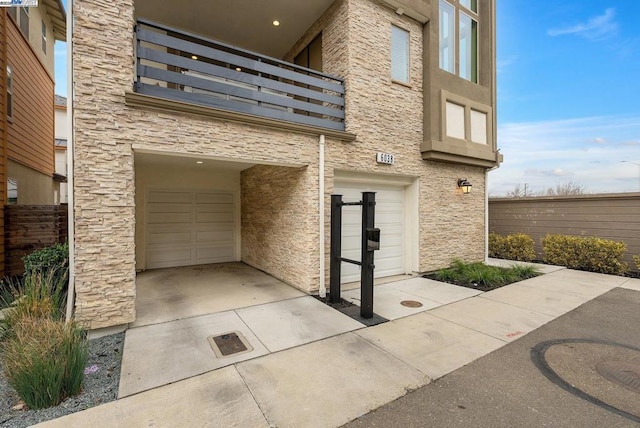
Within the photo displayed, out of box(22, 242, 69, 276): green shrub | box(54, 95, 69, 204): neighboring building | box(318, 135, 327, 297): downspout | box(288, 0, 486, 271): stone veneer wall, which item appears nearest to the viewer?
box(22, 242, 69, 276): green shrub

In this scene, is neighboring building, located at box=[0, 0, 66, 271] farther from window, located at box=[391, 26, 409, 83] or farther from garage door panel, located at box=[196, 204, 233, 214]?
window, located at box=[391, 26, 409, 83]

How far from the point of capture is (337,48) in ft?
21.2

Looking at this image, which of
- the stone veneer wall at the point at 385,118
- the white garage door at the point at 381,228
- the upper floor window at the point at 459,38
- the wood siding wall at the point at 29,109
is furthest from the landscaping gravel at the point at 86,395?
the upper floor window at the point at 459,38

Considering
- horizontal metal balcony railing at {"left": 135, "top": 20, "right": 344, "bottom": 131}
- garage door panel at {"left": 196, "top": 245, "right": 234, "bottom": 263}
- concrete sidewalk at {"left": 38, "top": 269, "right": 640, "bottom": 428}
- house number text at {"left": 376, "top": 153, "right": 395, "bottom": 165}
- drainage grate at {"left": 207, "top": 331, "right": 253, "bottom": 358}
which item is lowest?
concrete sidewalk at {"left": 38, "top": 269, "right": 640, "bottom": 428}

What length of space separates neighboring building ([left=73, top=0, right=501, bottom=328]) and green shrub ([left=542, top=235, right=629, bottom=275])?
239 centimetres

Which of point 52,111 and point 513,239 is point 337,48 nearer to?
point 513,239

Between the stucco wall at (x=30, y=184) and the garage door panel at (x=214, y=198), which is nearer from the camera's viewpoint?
the stucco wall at (x=30, y=184)

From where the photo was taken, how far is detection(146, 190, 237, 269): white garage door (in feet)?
25.7

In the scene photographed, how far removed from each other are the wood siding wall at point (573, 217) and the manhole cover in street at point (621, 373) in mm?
7215

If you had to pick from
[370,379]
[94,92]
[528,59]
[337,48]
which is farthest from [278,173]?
[528,59]

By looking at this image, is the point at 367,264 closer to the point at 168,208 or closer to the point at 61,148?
the point at 168,208

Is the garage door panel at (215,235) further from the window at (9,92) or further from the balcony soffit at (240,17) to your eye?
the balcony soffit at (240,17)

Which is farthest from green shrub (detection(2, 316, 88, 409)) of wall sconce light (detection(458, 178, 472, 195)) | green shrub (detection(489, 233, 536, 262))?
green shrub (detection(489, 233, 536, 262))

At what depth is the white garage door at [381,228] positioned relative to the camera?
6.73 m
